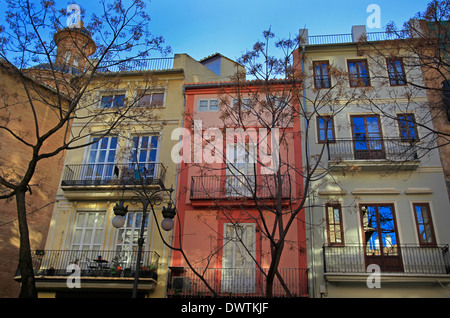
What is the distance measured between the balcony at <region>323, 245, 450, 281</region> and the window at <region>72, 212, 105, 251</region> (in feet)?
28.5

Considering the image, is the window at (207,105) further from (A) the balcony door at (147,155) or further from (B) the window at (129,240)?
(B) the window at (129,240)

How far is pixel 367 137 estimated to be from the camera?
1650 centimetres

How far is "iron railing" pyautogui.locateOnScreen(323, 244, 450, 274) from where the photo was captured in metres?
14.5

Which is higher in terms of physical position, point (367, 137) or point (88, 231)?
point (367, 137)

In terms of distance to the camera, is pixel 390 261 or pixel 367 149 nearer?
pixel 390 261

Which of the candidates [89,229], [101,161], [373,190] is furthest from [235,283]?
[101,161]

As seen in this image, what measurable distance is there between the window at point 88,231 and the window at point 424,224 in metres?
11.9

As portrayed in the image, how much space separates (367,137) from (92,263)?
11493 millimetres

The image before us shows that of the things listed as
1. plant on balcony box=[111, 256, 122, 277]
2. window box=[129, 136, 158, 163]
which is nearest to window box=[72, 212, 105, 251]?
plant on balcony box=[111, 256, 122, 277]

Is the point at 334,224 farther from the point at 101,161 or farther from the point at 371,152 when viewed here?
the point at 101,161

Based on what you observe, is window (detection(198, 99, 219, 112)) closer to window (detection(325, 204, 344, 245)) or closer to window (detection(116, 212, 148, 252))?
window (detection(116, 212, 148, 252))

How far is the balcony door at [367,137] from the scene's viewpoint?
1652cm

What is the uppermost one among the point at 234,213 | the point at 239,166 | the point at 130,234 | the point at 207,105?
the point at 207,105
